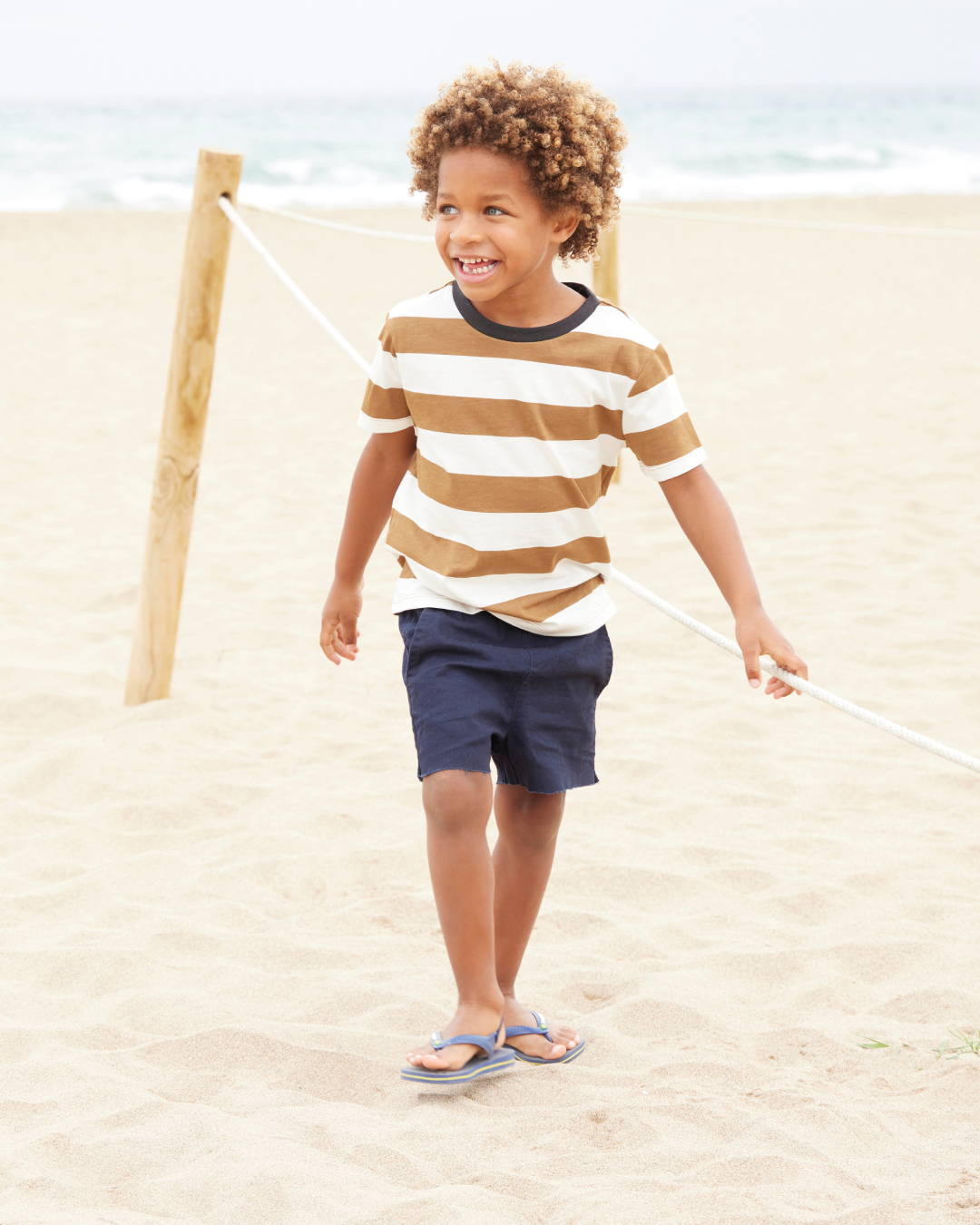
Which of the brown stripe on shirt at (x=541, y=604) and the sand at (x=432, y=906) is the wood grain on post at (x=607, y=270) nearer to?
the sand at (x=432, y=906)

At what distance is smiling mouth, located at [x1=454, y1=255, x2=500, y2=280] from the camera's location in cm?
163

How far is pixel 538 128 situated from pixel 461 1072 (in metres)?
1.26

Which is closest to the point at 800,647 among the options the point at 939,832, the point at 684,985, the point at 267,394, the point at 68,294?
the point at 939,832

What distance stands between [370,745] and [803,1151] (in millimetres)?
1687

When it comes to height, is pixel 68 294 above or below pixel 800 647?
above

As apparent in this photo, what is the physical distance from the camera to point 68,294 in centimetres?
1054

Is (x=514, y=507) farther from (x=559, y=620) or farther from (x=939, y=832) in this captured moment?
(x=939, y=832)

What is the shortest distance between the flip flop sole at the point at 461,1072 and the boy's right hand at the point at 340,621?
590 mm

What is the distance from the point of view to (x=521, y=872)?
1898 mm

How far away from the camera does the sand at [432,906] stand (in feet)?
5.41

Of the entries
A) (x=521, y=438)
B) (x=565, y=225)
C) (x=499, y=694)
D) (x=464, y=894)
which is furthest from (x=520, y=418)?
(x=464, y=894)

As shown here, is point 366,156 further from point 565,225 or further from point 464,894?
point 464,894

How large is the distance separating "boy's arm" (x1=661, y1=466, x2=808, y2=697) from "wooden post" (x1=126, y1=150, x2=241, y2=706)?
5.36ft

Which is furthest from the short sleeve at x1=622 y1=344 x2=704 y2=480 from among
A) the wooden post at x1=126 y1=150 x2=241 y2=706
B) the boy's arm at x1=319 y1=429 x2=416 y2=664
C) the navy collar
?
the wooden post at x1=126 y1=150 x2=241 y2=706
